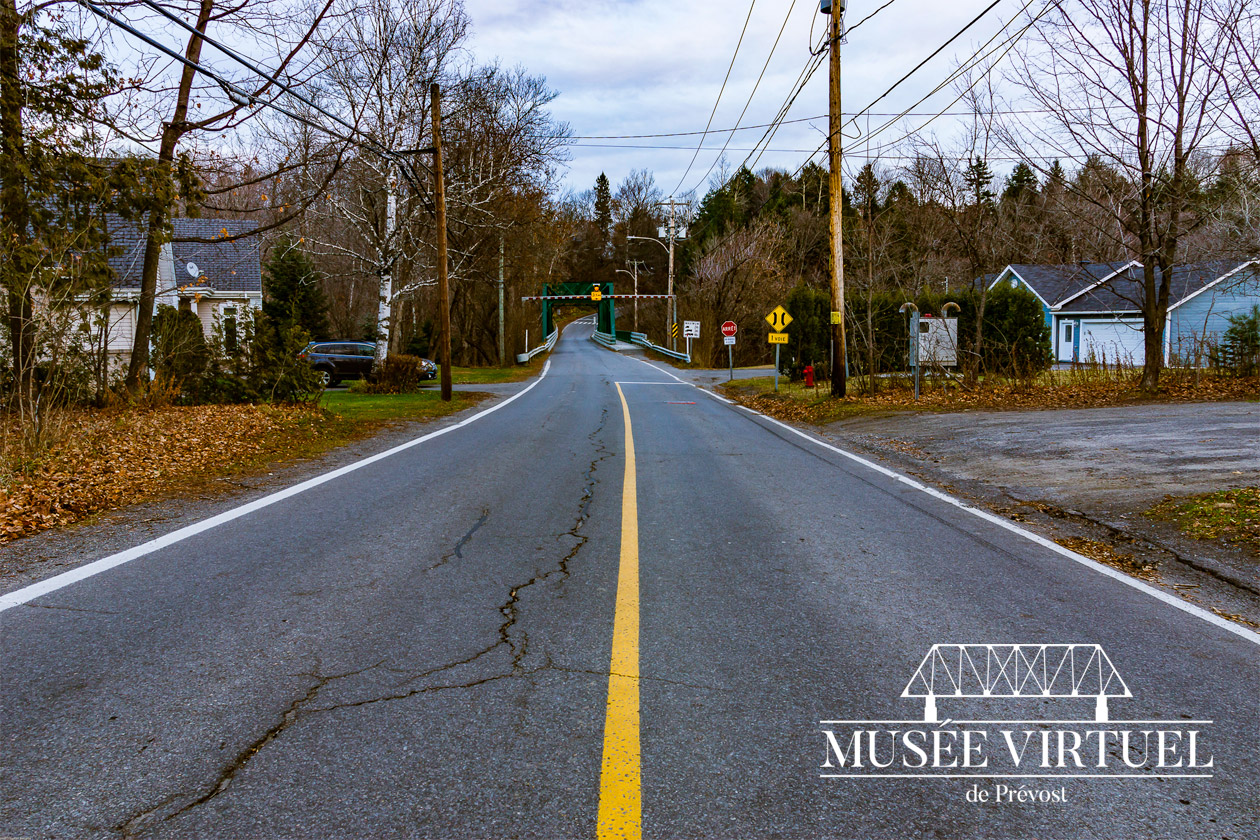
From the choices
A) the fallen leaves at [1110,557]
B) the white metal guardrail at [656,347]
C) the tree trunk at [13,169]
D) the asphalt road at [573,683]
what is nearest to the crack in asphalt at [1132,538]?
the fallen leaves at [1110,557]

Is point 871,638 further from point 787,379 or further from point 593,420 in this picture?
point 787,379

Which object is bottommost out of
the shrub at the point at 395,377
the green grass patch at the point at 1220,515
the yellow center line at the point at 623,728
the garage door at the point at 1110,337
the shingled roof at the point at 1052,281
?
the yellow center line at the point at 623,728

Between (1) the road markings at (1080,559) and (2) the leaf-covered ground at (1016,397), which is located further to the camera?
(2) the leaf-covered ground at (1016,397)

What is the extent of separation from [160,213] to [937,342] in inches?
678

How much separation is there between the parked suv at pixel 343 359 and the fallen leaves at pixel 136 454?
17.2 meters

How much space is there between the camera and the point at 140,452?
975 centimetres

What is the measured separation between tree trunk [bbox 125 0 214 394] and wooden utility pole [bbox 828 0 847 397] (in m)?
12.9

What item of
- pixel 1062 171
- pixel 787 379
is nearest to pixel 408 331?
pixel 787 379

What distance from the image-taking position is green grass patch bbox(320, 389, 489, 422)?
17.3m

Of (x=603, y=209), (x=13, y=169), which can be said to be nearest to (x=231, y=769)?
(x=13, y=169)

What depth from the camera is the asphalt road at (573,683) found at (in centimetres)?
261

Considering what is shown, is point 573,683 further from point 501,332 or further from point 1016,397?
point 501,332

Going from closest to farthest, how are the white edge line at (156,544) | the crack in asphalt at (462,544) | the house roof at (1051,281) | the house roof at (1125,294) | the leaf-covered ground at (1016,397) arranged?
the white edge line at (156,544)
the crack in asphalt at (462,544)
the leaf-covered ground at (1016,397)
the house roof at (1125,294)
the house roof at (1051,281)

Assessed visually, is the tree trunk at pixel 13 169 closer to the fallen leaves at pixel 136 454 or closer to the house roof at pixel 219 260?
the fallen leaves at pixel 136 454
